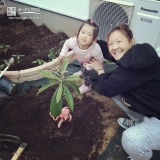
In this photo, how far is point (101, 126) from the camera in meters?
1.26

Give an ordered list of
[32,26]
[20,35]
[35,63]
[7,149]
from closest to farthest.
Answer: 1. [7,149]
2. [35,63]
3. [20,35]
4. [32,26]

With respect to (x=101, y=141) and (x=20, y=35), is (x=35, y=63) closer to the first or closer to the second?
(x=20, y=35)

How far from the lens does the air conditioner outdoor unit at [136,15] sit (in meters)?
1.28

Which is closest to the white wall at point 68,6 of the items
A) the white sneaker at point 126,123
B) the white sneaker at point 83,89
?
the white sneaker at point 83,89

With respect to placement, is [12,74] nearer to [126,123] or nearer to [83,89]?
[83,89]

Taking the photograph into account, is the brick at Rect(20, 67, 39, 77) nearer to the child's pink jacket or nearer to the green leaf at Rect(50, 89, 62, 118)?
the child's pink jacket

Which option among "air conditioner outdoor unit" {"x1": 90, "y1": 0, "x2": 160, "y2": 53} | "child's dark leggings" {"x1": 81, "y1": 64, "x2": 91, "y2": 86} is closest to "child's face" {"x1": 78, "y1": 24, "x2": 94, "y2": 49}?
"child's dark leggings" {"x1": 81, "y1": 64, "x2": 91, "y2": 86}

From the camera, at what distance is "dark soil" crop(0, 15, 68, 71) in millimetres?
1804

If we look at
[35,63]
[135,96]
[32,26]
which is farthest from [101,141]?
[32,26]

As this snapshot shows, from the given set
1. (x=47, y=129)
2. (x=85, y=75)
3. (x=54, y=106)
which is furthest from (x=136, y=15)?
(x=47, y=129)

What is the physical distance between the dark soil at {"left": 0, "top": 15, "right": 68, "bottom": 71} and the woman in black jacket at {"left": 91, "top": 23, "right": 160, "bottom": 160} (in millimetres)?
972

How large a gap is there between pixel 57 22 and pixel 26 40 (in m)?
0.44

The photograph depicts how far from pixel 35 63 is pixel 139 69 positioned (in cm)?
111

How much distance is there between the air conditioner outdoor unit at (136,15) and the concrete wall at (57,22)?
53cm
